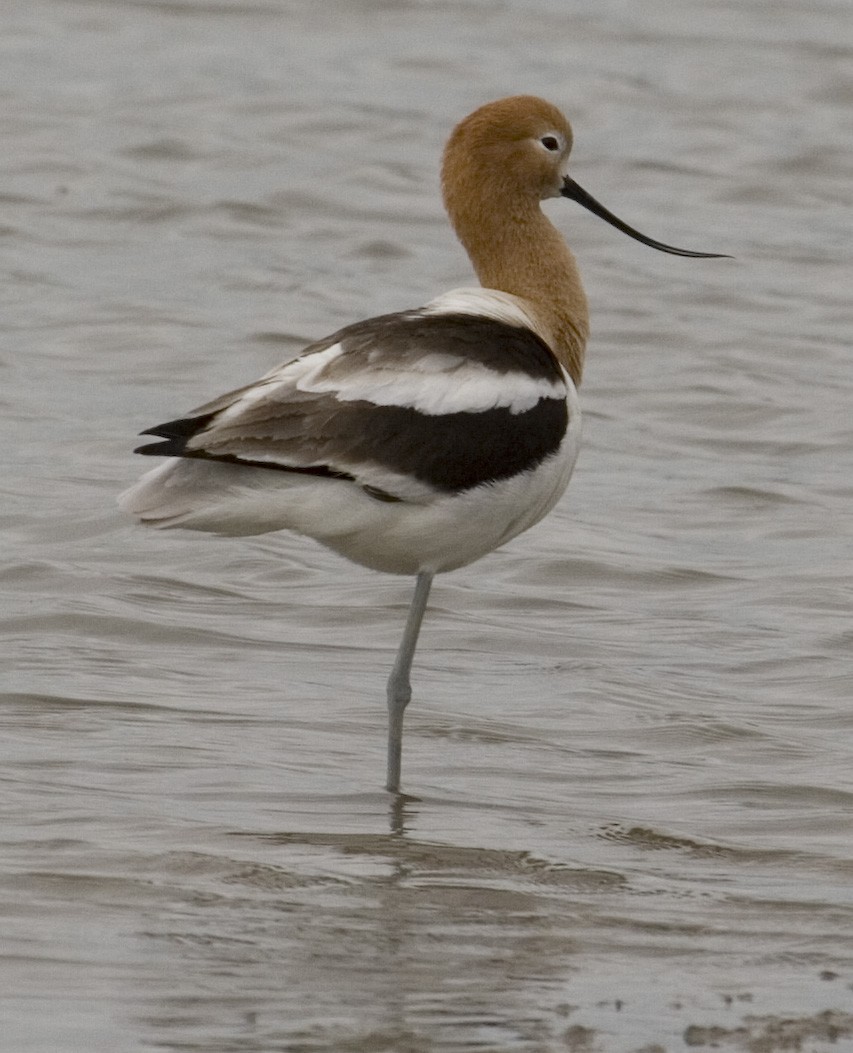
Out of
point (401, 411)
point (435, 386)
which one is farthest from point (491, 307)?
point (401, 411)

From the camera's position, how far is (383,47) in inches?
776

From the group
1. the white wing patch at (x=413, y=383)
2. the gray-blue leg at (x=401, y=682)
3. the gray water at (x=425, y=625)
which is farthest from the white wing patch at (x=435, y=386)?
the gray water at (x=425, y=625)

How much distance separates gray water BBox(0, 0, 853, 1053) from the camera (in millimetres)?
5191

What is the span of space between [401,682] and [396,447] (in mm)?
939

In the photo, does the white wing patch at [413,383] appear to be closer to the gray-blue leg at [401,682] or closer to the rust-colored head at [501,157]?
the gray-blue leg at [401,682]

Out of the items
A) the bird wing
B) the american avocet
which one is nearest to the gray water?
the american avocet

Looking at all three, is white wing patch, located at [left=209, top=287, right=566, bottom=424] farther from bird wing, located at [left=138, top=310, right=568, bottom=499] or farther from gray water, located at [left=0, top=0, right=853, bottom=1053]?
gray water, located at [left=0, top=0, right=853, bottom=1053]

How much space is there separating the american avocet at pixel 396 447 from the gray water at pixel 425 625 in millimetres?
755

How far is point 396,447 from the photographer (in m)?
6.38

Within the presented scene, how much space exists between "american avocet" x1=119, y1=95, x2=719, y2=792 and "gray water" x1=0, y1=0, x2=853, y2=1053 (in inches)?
29.7

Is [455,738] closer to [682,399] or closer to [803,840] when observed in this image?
[803,840]

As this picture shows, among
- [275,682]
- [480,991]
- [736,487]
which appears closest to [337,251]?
[736,487]

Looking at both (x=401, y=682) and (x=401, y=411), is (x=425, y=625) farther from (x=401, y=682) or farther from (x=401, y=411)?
(x=401, y=411)

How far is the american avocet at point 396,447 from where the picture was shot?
6.26m
